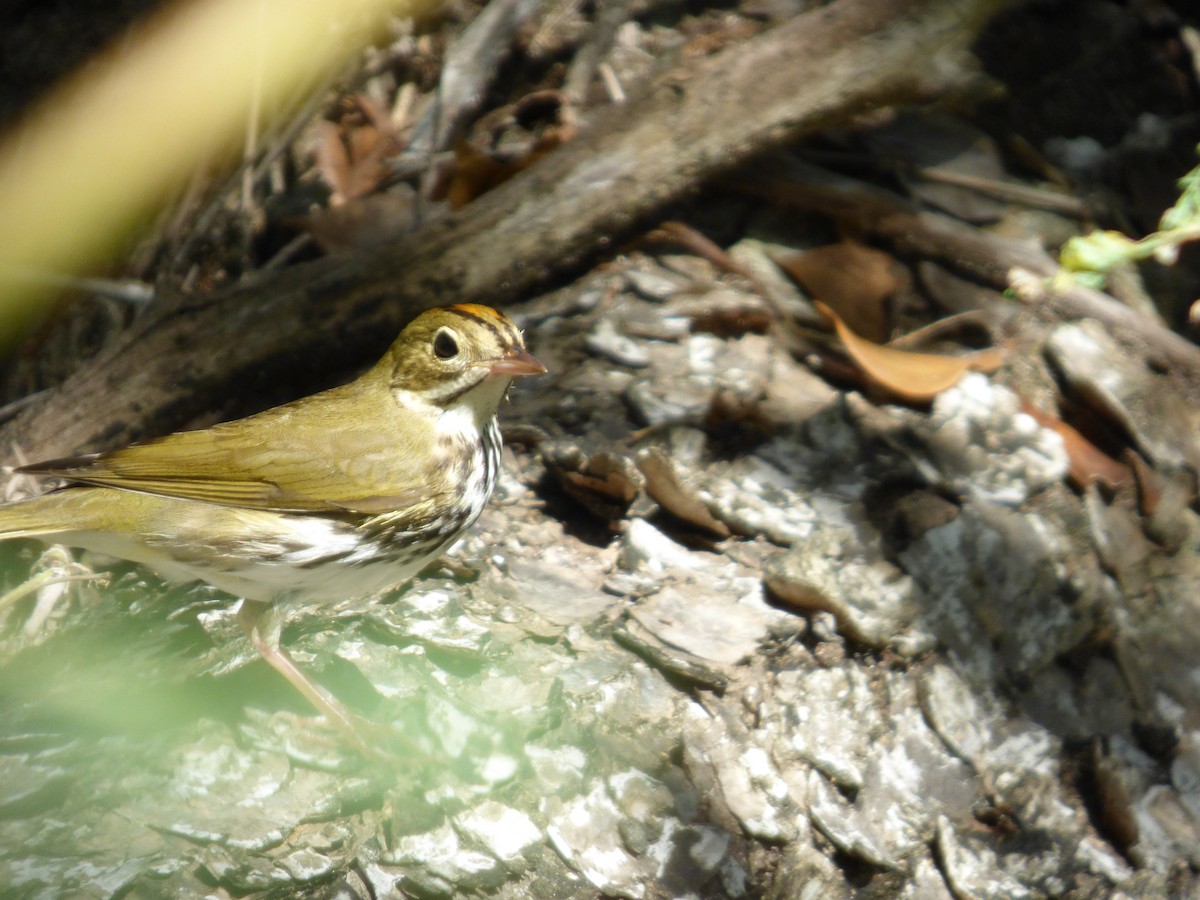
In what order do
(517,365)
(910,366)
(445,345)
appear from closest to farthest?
(517,365)
(445,345)
(910,366)

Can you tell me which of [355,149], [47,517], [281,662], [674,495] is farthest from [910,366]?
[47,517]

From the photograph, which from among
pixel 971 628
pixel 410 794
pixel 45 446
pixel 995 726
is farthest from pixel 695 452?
pixel 45 446

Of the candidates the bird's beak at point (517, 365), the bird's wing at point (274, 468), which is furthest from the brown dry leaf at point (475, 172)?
the bird's wing at point (274, 468)

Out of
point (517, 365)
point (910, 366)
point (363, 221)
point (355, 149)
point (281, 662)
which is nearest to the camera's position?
point (281, 662)

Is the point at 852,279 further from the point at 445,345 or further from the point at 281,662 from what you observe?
the point at 281,662

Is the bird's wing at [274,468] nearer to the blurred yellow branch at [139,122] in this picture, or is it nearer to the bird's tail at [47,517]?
the bird's tail at [47,517]

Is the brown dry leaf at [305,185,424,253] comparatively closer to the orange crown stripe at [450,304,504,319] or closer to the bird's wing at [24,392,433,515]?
the orange crown stripe at [450,304,504,319]
